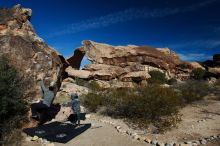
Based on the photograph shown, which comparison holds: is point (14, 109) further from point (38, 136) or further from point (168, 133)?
point (168, 133)

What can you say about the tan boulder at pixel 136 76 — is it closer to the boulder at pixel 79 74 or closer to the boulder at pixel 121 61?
the boulder at pixel 121 61

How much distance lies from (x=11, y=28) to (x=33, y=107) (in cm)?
395

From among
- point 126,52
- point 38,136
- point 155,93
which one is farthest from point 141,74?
point 38,136

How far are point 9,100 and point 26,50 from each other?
3632 mm

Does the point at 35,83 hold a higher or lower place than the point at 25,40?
lower

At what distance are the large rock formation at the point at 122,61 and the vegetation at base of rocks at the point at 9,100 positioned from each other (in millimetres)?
26103

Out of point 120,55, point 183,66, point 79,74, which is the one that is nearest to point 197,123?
point 79,74

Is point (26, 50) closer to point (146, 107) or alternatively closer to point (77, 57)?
point (146, 107)

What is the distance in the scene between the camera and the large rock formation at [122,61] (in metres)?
37.0

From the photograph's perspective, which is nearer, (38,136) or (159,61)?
(38,136)

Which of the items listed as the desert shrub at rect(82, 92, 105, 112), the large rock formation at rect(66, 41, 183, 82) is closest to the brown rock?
the large rock formation at rect(66, 41, 183, 82)

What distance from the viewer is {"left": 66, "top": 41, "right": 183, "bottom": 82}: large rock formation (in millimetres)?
37031

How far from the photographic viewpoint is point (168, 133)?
1063 cm

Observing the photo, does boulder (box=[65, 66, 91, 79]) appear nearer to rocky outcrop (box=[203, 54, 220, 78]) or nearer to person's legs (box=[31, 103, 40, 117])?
rocky outcrop (box=[203, 54, 220, 78])
